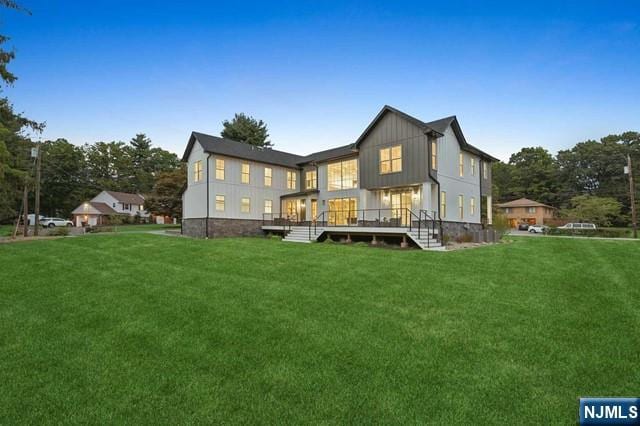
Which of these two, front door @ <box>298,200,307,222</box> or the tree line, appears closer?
front door @ <box>298,200,307,222</box>

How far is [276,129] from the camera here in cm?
4903

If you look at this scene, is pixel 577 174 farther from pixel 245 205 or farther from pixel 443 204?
pixel 245 205

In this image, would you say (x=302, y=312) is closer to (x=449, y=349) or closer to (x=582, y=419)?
(x=449, y=349)

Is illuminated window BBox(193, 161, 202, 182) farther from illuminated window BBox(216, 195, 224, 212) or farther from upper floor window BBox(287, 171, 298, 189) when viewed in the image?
upper floor window BBox(287, 171, 298, 189)

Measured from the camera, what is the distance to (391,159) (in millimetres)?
19188

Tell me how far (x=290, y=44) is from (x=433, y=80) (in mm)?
11085

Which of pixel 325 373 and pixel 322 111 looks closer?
pixel 325 373

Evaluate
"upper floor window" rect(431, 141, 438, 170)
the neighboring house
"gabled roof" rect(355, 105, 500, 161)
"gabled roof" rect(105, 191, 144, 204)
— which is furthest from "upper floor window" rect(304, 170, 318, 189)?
"gabled roof" rect(105, 191, 144, 204)

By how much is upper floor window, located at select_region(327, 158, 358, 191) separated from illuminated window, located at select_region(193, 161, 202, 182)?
938 centimetres

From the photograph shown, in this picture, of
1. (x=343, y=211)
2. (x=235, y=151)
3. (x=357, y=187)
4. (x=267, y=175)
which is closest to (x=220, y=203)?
(x=235, y=151)

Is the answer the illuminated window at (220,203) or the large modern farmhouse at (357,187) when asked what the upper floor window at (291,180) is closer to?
the large modern farmhouse at (357,187)

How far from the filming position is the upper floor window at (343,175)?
2203 centimetres

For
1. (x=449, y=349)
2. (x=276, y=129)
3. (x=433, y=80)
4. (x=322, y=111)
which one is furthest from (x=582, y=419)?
(x=276, y=129)

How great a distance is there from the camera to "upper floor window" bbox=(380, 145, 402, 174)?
18781mm
